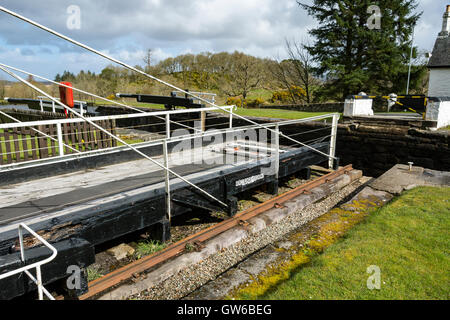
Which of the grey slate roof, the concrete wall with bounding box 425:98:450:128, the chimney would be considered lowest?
the concrete wall with bounding box 425:98:450:128

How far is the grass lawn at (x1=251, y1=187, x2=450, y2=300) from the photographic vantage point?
3033 mm

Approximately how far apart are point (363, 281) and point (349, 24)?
79.0 feet

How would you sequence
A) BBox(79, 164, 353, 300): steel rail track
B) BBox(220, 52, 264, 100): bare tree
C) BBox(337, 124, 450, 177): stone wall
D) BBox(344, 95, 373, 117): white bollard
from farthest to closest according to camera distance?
1. BBox(220, 52, 264, 100): bare tree
2. BBox(344, 95, 373, 117): white bollard
3. BBox(337, 124, 450, 177): stone wall
4. BBox(79, 164, 353, 300): steel rail track

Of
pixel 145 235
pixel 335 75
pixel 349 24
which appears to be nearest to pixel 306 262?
pixel 145 235

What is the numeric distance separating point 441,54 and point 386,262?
2383 centimetres

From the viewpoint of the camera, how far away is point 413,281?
3.18m

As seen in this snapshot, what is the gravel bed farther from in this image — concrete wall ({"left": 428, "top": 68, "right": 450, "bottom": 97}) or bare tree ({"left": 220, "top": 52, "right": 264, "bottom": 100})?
bare tree ({"left": 220, "top": 52, "right": 264, "bottom": 100})

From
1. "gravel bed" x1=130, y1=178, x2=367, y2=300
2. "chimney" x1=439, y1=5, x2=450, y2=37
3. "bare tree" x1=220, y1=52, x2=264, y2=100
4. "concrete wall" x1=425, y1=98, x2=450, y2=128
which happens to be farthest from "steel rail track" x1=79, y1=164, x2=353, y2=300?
"bare tree" x1=220, y1=52, x2=264, y2=100

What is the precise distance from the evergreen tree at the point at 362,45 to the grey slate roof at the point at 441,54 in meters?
1.26

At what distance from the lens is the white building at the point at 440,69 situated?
20625mm

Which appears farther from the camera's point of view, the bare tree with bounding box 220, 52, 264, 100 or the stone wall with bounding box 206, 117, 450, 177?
the bare tree with bounding box 220, 52, 264, 100

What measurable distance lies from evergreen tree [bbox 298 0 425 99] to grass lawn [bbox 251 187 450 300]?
65.7 ft

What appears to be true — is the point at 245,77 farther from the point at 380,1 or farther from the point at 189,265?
the point at 189,265

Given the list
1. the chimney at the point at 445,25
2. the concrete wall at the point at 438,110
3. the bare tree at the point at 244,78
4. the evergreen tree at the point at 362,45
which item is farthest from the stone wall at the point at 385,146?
the bare tree at the point at 244,78
